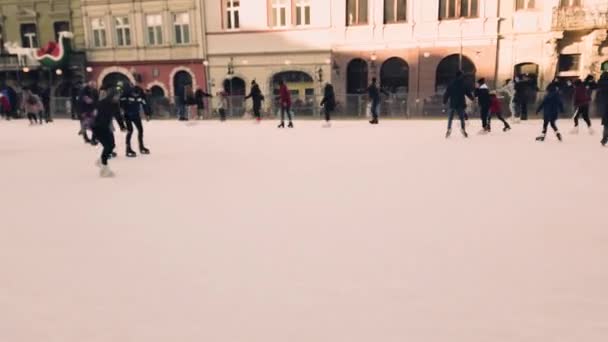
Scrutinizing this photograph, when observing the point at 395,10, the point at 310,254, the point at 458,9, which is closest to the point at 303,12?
the point at 395,10

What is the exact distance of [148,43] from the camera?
27.1 m

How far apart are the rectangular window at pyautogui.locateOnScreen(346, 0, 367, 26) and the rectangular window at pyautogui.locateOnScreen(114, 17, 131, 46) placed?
13.6 m

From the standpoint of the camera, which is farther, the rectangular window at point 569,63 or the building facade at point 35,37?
the building facade at point 35,37

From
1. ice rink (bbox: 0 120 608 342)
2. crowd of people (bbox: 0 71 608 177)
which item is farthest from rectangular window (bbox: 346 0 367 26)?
ice rink (bbox: 0 120 608 342)

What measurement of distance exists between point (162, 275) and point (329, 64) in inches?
860

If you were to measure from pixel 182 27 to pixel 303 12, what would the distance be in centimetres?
759

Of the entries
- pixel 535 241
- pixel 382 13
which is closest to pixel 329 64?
pixel 382 13

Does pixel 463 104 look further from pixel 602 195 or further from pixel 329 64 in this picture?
pixel 329 64

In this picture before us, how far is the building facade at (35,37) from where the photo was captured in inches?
1098

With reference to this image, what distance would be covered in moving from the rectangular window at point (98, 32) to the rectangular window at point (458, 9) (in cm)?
2026

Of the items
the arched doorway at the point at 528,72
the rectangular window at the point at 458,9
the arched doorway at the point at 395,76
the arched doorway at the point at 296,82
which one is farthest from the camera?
the arched doorway at the point at 296,82

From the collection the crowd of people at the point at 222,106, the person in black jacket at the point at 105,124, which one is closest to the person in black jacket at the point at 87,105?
the crowd of people at the point at 222,106

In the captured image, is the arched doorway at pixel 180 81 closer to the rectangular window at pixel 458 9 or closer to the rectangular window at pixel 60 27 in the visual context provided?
the rectangular window at pixel 60 27

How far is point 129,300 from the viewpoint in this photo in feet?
9.93
